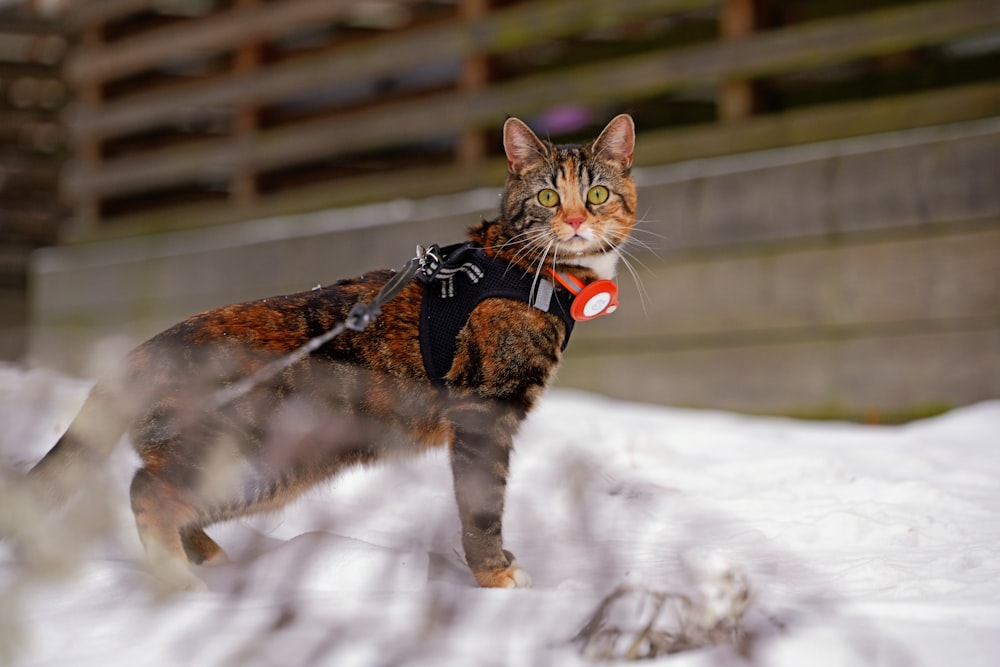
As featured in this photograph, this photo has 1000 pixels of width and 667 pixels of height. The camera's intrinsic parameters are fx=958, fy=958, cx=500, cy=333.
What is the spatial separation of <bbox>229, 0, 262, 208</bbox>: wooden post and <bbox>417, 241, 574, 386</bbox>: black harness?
5045 millimetres

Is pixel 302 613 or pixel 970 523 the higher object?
pixel 302 613

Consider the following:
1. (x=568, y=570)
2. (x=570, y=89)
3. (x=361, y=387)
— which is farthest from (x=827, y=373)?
(x=361, y=387)

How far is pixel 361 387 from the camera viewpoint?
2627 millimetres

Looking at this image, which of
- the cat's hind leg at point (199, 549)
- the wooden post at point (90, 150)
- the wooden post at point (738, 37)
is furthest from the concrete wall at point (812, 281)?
the wooden post at point (90, 150)

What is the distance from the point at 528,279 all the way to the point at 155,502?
1.16 metres

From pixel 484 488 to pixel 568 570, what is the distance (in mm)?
316

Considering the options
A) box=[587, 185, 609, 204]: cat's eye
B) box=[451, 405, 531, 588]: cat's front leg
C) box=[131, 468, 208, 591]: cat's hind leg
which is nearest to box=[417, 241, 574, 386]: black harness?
box=[451, 405, 531, 588]: cat's front leg

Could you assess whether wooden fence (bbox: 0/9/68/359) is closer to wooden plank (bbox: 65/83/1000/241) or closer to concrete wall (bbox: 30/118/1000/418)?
wooden plank (bbox: 65/83/1000/241)

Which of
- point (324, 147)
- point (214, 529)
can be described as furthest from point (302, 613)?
point (324, 147)

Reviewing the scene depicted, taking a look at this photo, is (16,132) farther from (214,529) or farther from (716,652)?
(716,652)

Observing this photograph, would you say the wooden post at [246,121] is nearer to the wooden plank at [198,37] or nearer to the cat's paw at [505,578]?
the wooden plank at [198,37]

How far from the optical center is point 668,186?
5.39 m

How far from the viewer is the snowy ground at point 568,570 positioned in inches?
69.4

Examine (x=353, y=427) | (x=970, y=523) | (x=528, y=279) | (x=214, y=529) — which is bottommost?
(x=970, y=523)
